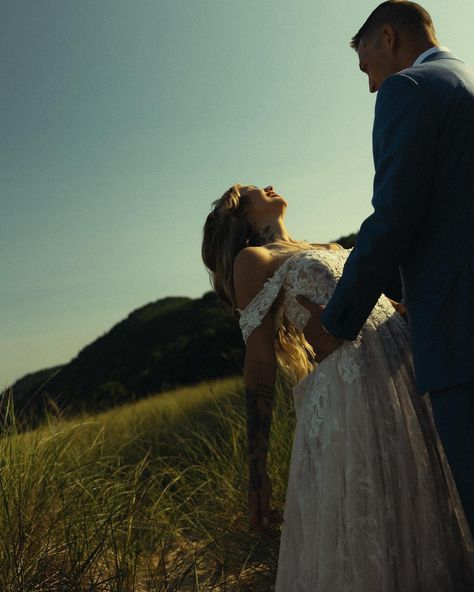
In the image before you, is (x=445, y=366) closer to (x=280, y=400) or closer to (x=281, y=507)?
(x=281, y=507)

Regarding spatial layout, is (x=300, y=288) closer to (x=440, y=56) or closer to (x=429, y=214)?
(x=429, y=214)

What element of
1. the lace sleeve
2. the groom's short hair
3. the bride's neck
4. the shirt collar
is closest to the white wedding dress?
the lace sleeve

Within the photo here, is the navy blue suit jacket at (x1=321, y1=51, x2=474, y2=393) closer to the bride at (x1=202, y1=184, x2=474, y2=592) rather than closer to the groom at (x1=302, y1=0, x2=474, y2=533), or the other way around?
the groom at (x1=302, y1=0, x2=474, y2=533)

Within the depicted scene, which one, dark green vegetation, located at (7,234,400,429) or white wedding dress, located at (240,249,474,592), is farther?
dark green vegetation, located at (7,234,400,429)

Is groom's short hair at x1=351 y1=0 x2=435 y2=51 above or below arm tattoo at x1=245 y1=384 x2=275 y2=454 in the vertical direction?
above

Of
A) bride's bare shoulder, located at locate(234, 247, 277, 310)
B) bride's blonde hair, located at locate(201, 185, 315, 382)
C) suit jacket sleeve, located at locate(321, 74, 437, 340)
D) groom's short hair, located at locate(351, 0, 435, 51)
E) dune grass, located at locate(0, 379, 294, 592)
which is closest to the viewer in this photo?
suit jacket sleeve, located at locate(321, 74, 437, 340)

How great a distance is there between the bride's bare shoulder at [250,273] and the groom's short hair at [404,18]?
0.90 m

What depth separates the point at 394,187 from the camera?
1.93 metres

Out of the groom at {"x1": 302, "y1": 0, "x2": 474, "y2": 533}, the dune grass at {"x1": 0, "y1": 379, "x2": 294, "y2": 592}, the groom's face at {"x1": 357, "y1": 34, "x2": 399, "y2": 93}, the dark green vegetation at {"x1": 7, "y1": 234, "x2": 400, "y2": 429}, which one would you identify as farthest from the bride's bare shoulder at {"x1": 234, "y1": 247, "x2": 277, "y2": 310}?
the dark green vegetation at {"x1": 7, "y1": 234, "x2": 400, "y2": 429}

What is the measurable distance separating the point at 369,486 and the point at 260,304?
76cm

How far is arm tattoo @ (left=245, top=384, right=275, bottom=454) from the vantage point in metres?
2.51

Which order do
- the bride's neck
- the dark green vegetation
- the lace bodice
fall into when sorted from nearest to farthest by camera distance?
the lace bodice → the bride's neck → the dark green vegetation

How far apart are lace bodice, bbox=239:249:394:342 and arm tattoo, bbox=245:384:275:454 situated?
0.22m

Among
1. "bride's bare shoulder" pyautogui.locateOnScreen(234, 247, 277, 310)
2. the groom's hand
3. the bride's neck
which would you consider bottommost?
the groom's hand
